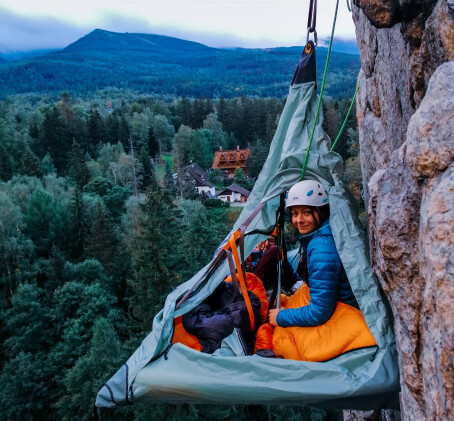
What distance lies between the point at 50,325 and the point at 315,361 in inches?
1013

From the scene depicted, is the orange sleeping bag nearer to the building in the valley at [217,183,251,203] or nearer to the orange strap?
the orange strap

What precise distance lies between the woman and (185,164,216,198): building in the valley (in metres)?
45.2

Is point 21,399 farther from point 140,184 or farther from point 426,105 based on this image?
point 140,184

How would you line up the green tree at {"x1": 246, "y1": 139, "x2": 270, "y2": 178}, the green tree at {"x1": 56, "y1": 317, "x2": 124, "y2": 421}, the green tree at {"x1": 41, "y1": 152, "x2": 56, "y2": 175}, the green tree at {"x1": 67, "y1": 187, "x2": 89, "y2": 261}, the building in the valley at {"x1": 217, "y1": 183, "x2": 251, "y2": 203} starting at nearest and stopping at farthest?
the green tree at {"x1": 56, "y1": 317, "x2": 124, "y2": 421}
the green tree at {"x1": 67, "y1": 187, "x2": 89, "y2": 261}
the building in the valley at {"x1": 217, "y1": 183, "x2": 251, "y2": 203}
the green tree at {"x1": 41, "y1": 152, "x2": 56, "y2": 175}
the green tree at {"x1": 246, "y1": 139, "x2": 270, "y2": 178}

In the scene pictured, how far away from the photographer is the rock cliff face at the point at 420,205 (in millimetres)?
2271

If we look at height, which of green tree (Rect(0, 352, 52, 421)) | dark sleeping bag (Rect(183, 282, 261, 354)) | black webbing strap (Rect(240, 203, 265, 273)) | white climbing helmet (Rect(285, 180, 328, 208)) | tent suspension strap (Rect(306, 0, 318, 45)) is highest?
tent suspension strap (Rect(306, 0, 318, 45))

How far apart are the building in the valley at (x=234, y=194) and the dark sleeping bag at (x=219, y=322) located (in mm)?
43199

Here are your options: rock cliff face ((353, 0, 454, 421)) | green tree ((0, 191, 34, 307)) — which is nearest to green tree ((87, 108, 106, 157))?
green tree ((0, 191, 34, 307))

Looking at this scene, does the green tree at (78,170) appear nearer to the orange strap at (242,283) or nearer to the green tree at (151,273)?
the green tree at (151,273)

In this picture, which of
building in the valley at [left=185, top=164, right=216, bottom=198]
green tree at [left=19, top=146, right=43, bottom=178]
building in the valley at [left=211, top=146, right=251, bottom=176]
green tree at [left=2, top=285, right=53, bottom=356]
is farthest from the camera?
building in the valley at [left=211, top=146, right=251, bottom=176]

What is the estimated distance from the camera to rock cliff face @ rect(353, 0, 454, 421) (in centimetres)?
227

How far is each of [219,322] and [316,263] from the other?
1189mm

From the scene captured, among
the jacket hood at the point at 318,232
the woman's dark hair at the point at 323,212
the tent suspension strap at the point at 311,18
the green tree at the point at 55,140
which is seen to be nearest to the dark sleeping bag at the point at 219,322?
the jacket hood at the point at 318,232

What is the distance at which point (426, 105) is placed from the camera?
2543mm
